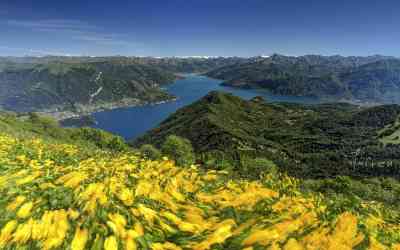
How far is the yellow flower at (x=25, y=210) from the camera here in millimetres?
4449

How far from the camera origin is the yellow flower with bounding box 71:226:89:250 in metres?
3.70

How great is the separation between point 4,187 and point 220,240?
12.6 feet

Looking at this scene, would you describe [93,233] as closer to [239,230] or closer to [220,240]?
[220,240]

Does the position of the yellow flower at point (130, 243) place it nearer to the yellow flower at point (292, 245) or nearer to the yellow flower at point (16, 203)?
the yellow flower at point (292, 245)

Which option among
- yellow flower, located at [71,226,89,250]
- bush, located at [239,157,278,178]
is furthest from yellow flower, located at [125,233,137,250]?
bush, located at [239,157,278,178]

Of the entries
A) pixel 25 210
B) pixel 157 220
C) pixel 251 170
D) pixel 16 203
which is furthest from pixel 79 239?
pixel 251 170

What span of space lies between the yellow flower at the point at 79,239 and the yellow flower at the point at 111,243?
0.30 metres

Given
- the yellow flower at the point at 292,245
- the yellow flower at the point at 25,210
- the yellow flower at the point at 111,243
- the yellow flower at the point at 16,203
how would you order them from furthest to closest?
the yellow flower at the point at 16,203 → the yellow flower at the point at 25,210 → the yellow flower at the point at 111,243 → the yellow flower at the point at 292,245

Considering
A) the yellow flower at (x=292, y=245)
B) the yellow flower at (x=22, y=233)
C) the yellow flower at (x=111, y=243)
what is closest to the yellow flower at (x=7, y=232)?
the yellow flower at (x=22, y=233)

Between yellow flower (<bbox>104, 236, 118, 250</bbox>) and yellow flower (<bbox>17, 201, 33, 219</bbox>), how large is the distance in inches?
59.8

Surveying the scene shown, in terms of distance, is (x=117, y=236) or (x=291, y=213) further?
(x=291, y=213)

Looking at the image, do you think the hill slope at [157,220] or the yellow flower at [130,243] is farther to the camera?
the hill slope at [157,220]

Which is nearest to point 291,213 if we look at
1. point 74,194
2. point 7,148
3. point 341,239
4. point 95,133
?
point 341,239

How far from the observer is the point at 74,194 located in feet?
16.4
